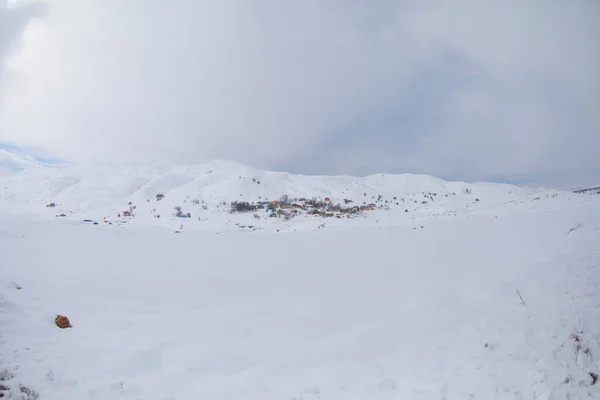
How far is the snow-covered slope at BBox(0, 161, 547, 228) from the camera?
65062mm

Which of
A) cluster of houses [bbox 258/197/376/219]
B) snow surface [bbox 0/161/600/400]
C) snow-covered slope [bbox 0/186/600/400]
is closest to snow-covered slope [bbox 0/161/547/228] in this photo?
cluster of houses [bbox 258/197/376/219]

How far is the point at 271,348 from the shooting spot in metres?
6.69

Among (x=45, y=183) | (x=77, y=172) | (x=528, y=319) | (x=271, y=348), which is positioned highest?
(x=77, y=172)

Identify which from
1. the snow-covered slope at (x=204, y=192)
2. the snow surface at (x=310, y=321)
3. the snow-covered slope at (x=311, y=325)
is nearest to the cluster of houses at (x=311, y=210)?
the snow-covered slope at (x=204, y=192)

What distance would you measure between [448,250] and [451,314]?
9.50 m

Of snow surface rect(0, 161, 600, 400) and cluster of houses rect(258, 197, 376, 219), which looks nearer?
snow surface rect(0, 161, 600, 400)

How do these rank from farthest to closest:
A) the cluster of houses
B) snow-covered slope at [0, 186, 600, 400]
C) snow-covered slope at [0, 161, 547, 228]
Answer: snow-covered slope at [0, 161, 547, 228], the cluster of houses, snow-covered slope at [0, 186, 600, 400]

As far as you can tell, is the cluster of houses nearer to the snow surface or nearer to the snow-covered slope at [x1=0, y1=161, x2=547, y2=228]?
the snow-covered slope at [x1=0, y1=161, x2=547, y2=228]

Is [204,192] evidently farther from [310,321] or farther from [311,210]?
[310,321]

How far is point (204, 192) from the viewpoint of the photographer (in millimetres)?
90188

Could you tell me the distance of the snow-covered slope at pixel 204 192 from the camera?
213 ft

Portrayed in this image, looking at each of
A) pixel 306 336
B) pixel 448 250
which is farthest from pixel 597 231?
pixel 306 336

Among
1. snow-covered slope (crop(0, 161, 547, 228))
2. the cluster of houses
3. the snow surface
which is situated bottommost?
the snow surface

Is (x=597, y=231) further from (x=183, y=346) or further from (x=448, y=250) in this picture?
(x=183, y=346)
